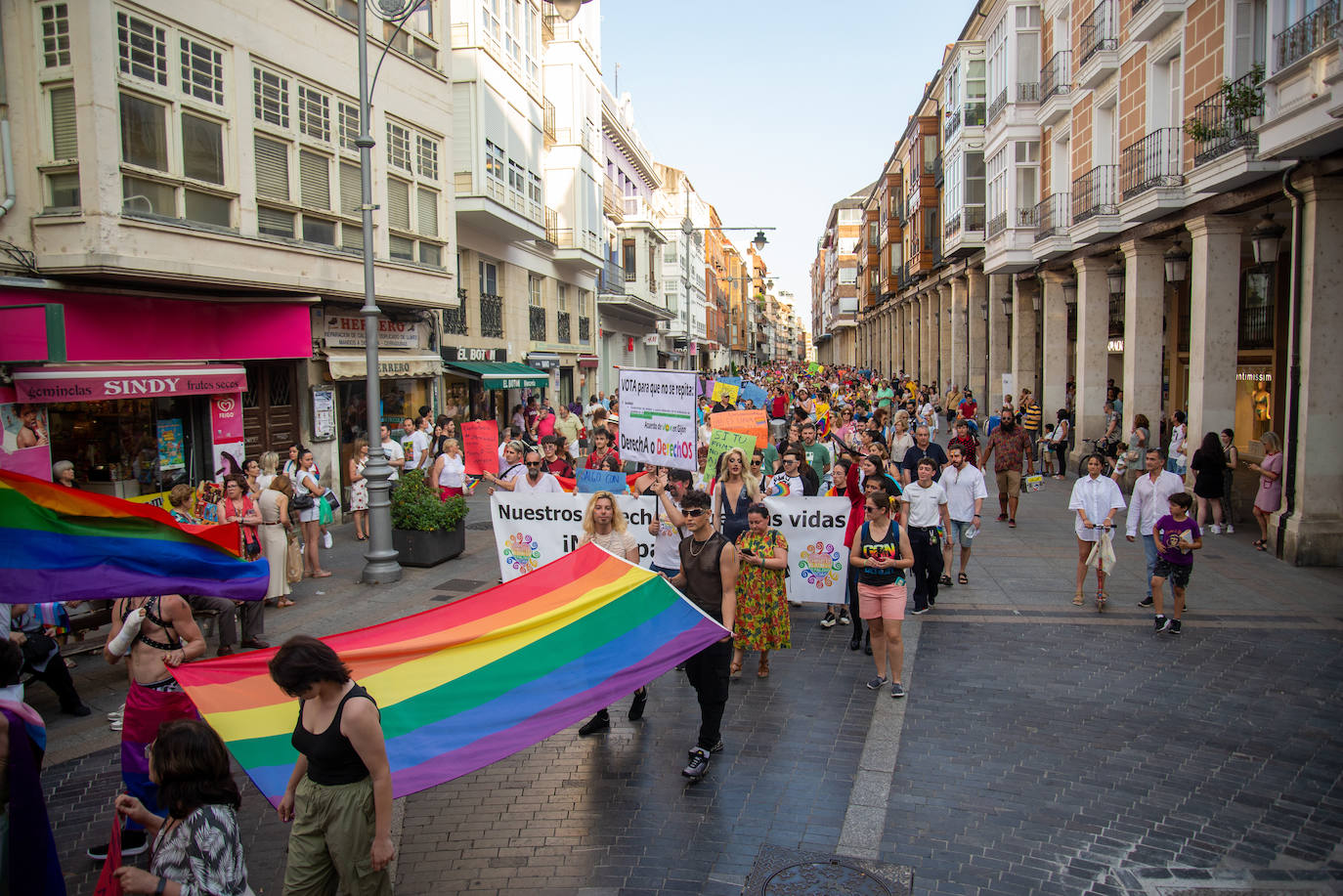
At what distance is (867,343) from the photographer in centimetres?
7750

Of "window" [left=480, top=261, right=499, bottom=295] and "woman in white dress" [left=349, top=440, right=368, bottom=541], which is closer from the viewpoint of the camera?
"woman in white dress" [left=349, top=440, right=368, bottom=541]

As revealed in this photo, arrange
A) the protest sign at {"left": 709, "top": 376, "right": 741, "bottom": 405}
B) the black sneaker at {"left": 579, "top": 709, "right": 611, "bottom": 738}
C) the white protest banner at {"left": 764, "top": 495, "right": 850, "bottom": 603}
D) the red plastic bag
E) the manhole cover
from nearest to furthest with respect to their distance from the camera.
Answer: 1. the red plastic bag
2. the manhole cover
3. the black sneaker at {"left": 579, "top": 709, "right": 611, "bottom": 738}
4. the white protest banner at {"left": 764, "top": 495, "right": 850, "bottom": 603}
5. the protest sign at {"left": 709, "top": 376, "right": 741, "bottom": 405}

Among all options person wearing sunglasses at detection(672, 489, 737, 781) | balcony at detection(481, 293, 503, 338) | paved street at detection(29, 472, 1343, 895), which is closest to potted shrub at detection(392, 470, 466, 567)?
paved street at detection(29, 472, 1343, 895)

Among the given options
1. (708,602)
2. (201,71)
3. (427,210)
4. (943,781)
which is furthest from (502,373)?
(943,781)

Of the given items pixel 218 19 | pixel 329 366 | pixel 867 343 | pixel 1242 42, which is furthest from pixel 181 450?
pixel 867 343

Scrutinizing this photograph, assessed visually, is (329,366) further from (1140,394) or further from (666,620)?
(1140,394)

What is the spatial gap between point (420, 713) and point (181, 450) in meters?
11.8

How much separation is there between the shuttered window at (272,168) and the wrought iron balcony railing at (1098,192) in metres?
16.7

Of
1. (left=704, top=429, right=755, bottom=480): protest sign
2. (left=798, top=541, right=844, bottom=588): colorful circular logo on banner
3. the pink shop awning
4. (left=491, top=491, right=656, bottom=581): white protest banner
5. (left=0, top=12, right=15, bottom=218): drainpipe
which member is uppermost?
(left=0, top=12, right=15, bottom=218): drainpipe

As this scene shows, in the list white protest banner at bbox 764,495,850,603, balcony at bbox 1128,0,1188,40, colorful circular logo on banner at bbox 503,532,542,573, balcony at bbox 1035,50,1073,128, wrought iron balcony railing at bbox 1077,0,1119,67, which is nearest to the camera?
white protest banner at bbox 764,495,850,603

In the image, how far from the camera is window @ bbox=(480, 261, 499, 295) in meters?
25.8

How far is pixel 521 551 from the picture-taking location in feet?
32.9

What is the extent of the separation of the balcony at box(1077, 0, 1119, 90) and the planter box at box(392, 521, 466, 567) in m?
17.3

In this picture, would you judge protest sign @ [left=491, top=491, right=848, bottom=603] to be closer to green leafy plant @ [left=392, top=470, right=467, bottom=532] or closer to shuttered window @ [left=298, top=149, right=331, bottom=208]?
green leafy plant @ [left=392, top=470, right=467, bottom=532]
